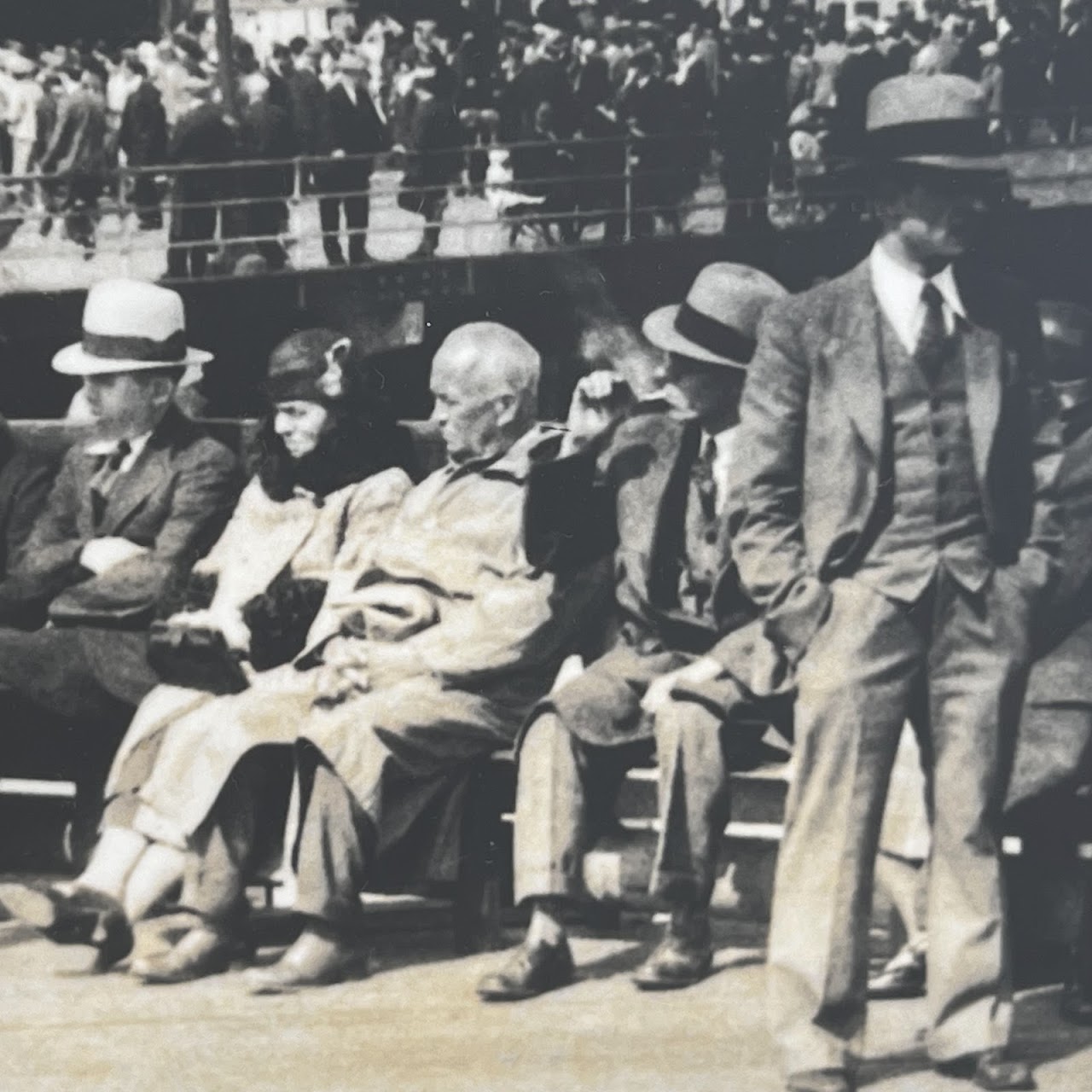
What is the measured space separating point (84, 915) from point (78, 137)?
7.19 ft

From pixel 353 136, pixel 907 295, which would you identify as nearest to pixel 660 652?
pixel 907 295

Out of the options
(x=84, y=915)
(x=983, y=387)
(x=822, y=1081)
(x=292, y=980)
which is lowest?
(x=822, y=1081)

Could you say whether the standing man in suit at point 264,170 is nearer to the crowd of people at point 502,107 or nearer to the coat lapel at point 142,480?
the crowd of people at point 502,107

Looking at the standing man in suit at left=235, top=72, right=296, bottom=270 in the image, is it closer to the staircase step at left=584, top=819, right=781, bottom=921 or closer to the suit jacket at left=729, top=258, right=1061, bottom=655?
the suit jacket at left=729, top=258, right=1061, bottom=655

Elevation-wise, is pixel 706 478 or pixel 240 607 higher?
pixel 706 478

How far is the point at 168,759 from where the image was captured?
22.7 feet

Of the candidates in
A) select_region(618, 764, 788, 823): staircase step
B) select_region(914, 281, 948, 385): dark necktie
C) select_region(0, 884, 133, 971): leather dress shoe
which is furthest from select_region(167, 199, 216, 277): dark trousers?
select_region(914, 281, 948, 385): dark necktie

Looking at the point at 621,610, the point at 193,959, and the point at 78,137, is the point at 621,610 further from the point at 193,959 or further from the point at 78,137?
the point at 78,137

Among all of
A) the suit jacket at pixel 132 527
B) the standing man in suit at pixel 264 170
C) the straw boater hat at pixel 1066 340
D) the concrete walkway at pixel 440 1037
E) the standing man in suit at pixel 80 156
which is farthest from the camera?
the standing man in suit at pixel 80 156

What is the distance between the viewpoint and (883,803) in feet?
19.6

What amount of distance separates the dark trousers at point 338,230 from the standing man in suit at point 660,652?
0.82 m

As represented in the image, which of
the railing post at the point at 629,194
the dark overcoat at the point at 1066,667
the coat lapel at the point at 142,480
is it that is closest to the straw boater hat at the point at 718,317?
the railing post at the point at 629,194

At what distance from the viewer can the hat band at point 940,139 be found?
20.4ft

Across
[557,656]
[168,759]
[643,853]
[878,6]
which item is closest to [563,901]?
[643,853]
